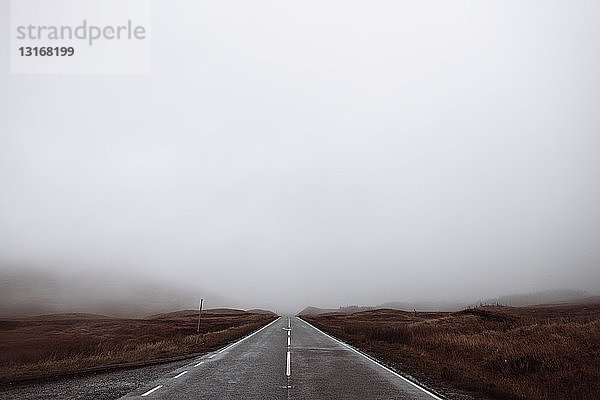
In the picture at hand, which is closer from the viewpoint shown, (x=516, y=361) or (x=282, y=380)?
(x=282, y=380)

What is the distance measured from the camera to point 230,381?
39.2 ft

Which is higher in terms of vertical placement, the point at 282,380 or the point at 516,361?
the point at 282,380

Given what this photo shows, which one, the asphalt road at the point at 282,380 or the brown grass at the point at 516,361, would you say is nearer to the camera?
the asphalt road at the point at 282,380

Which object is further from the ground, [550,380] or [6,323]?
[550,380]

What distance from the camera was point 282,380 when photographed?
12281 millimetres

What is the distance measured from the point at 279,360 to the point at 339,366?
3216mm

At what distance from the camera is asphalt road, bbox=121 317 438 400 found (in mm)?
10078

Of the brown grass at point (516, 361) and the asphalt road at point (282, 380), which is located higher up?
the asphalt road at point (282, 380)

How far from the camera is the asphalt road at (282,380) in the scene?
10.1 metres

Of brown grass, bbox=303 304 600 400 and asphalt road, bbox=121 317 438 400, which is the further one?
brown grass, bbox=303 304 600 400

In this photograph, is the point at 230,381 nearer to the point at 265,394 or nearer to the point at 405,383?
the point at 265,394

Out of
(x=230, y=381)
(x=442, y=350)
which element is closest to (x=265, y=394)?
(x=230, y=381)

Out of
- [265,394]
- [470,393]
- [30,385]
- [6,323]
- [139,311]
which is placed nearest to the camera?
[265,394]

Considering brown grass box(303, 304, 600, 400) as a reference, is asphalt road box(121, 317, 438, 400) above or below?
above
